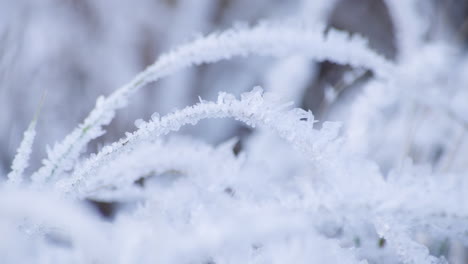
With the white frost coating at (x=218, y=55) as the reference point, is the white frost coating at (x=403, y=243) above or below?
below

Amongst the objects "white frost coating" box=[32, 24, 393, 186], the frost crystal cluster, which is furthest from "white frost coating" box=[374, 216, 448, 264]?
"white frost coating" box=[32, 24, 393, 186]

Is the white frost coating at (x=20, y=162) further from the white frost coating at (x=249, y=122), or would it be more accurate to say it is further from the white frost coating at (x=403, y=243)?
the white frost coating at (x=403, y=243)

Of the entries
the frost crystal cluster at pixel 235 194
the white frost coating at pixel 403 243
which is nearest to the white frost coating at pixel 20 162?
the frost crystal cluster at pixel 235 194

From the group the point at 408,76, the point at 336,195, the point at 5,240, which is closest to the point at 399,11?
the point at 408,76

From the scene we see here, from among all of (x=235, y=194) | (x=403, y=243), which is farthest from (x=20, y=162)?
(x=403, y=243)

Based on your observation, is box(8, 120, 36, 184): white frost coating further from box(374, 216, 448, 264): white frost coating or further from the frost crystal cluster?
box(374, 216, 448, 264): white frost coating

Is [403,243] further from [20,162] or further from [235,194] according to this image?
[20,162]

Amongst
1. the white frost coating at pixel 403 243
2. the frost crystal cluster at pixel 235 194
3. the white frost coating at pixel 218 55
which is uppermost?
the white frost coating at pixel 218 55
